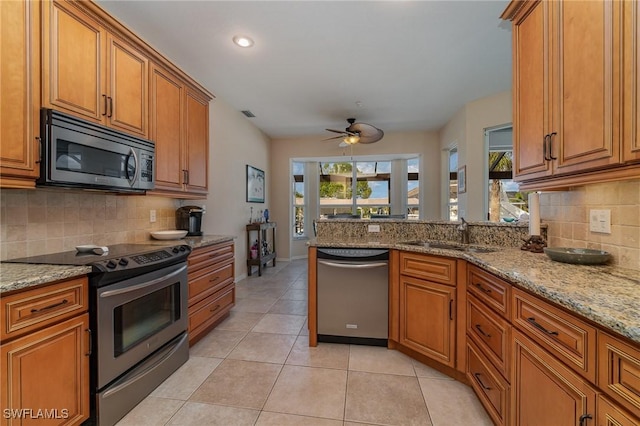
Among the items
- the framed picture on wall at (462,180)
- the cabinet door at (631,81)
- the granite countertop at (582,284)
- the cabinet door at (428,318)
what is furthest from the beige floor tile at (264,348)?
the framed picture on wall at (462,180)

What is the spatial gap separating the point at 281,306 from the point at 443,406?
2085mm

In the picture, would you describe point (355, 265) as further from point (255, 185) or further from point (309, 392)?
point (255, 185)

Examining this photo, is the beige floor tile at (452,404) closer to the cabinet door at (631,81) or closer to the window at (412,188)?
the cabinet door at (631,81)

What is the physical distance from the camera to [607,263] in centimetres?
141

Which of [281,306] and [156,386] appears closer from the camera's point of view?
[156,386]

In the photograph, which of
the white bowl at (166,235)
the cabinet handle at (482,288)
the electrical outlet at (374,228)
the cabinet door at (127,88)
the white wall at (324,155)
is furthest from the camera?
the white wall at (324,155)

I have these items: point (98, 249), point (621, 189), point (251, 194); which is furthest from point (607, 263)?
point (251, 194)

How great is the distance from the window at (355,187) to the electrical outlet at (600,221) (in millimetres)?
4911

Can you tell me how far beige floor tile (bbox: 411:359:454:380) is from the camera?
6.42 ft

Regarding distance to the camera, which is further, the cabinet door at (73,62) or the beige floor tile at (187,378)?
the beige floor tile at (187,378)

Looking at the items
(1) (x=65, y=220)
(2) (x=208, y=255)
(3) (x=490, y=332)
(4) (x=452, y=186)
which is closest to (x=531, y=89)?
(3) (x=490, y=332)

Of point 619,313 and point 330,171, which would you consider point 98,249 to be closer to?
point 619,313

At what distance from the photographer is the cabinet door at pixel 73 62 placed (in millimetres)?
1485

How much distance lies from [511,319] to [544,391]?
304 mm
